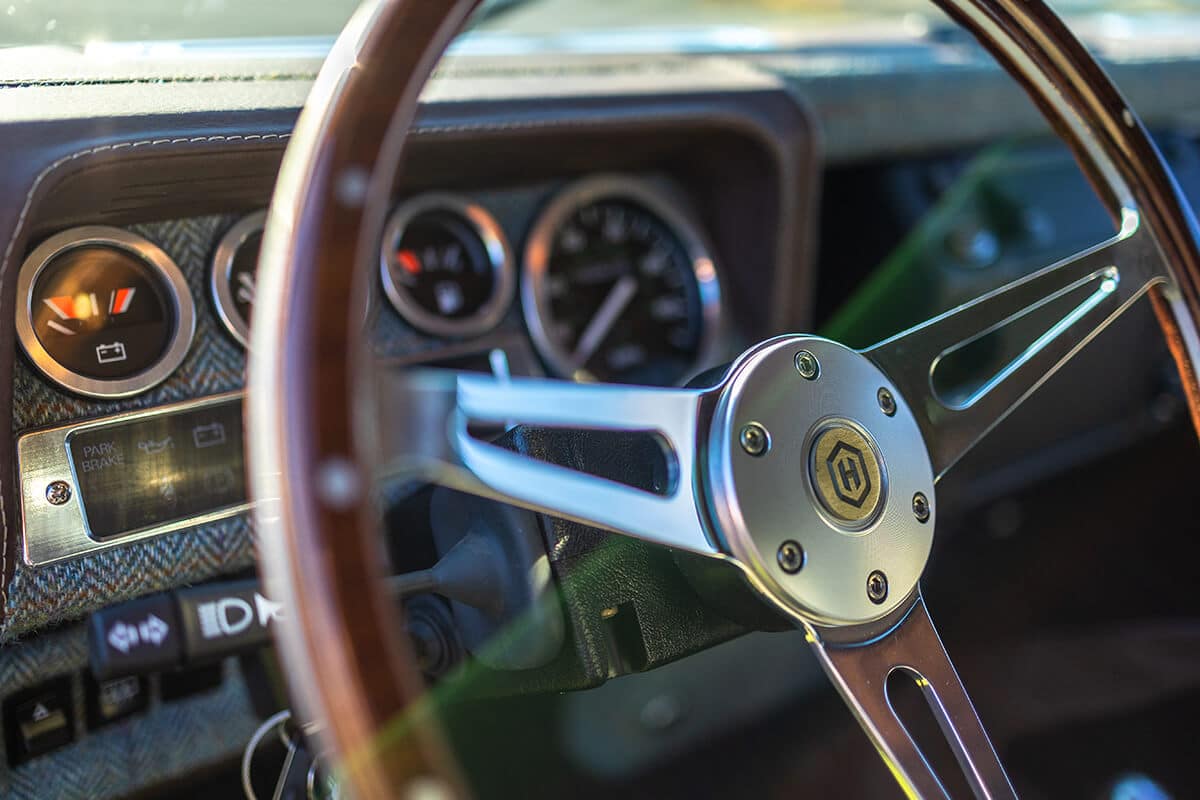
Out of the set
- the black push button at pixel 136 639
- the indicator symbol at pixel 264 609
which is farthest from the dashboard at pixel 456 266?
the black push button at pixel 136 639

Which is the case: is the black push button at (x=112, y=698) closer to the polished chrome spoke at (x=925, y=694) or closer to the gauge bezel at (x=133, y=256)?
the gauge bezel at (x=133, y=256)

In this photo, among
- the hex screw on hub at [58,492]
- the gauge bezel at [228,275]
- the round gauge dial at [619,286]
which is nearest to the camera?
the hex screw on hub at [58,492]

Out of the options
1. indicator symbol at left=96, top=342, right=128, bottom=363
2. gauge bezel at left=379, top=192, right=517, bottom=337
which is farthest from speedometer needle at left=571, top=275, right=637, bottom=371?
indicator symbol at left=96, top=342, right=128, bottom=363

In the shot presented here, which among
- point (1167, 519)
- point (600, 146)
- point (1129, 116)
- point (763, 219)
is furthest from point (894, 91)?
point (1167, 519)

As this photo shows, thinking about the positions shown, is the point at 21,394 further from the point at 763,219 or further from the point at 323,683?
the point at 763,219

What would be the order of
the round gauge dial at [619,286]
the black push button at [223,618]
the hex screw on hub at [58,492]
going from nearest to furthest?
the black push button at [223,618] → the hex screw on hub at [58,492] → the round gauge dial at [619,286]

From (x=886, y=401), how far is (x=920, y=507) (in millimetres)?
78

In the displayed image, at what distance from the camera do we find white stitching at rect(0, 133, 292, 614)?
88 centimetres

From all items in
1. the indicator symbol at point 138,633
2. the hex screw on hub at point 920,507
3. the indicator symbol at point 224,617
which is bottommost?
the hex screw on hub at point 920,507

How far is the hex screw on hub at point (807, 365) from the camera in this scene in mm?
730

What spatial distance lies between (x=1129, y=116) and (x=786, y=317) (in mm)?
594

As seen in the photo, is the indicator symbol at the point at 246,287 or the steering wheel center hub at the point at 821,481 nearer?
the steering wheel center hub at the point at 821,481

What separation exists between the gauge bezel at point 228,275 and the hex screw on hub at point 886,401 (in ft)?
2.09

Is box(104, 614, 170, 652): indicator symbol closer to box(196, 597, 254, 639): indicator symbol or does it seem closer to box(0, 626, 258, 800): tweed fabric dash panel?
box(196, 597, 254, 639): indicator symbol
